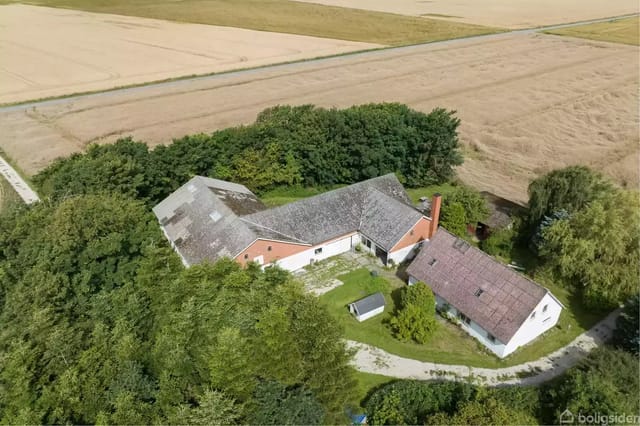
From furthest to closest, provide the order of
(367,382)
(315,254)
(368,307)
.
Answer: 1. (315,254)
2. (368,307)
3. (367,382)

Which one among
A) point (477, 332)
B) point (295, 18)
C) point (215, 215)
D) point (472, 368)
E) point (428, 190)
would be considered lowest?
point (472, 368)

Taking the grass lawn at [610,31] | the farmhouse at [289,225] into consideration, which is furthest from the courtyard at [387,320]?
the grass lawn at [610,31]

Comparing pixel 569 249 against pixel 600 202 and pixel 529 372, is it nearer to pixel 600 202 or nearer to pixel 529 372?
pixel 600 202

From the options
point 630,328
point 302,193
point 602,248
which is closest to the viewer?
point 630,328

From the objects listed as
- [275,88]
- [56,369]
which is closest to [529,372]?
[56,369]

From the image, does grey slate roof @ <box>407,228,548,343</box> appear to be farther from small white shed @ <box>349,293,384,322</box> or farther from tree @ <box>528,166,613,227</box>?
tree @ <box>528,166,613,227</box>

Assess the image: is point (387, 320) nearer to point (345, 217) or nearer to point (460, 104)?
point (345, 217)

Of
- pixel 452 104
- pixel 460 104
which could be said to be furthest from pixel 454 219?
pixel 460 104
